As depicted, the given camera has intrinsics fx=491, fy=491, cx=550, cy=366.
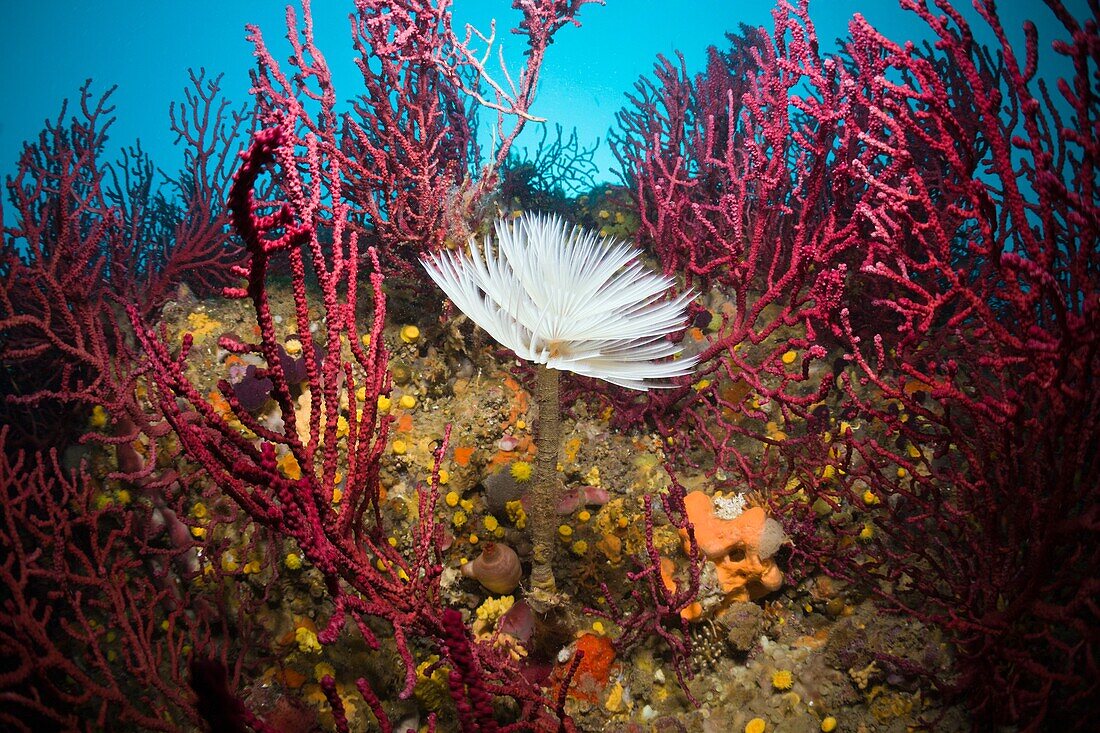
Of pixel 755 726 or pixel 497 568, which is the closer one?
pixel 755 726

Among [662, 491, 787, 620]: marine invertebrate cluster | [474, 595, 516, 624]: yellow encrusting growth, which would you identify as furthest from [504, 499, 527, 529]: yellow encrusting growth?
[662, 491, 787, 620]: marine invertebrate cluster

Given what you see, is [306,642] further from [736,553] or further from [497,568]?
[736,553]

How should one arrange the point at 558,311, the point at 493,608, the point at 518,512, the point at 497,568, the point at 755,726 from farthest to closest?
the point at 518,512, the point at 493,608, the point at 497,568, the point at 755,726, the point at 558,311

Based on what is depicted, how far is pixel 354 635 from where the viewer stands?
323cm

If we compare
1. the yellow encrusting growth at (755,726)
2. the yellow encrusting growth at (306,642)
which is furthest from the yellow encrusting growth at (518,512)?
the yellow encrusting growth at (755,726)

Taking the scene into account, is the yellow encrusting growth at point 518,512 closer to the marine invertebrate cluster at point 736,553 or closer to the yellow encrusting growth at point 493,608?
the yellow encrusting growth at point 493,608

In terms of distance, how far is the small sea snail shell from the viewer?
10.2ft

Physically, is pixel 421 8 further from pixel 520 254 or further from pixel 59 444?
pixel 59 444

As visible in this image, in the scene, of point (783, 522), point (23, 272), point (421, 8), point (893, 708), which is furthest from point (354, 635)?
point (421, 8)

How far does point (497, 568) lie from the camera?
10.2ft

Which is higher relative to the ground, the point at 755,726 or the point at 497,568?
the point at 497,568

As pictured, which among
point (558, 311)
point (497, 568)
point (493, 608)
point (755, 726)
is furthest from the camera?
point (493, 608)

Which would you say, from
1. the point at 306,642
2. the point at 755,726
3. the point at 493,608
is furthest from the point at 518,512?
the point at 755,726

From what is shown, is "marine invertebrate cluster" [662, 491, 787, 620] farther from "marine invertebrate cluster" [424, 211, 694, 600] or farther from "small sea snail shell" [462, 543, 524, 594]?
"marine invertebrate cluster" [424, 211, 694, 600]
